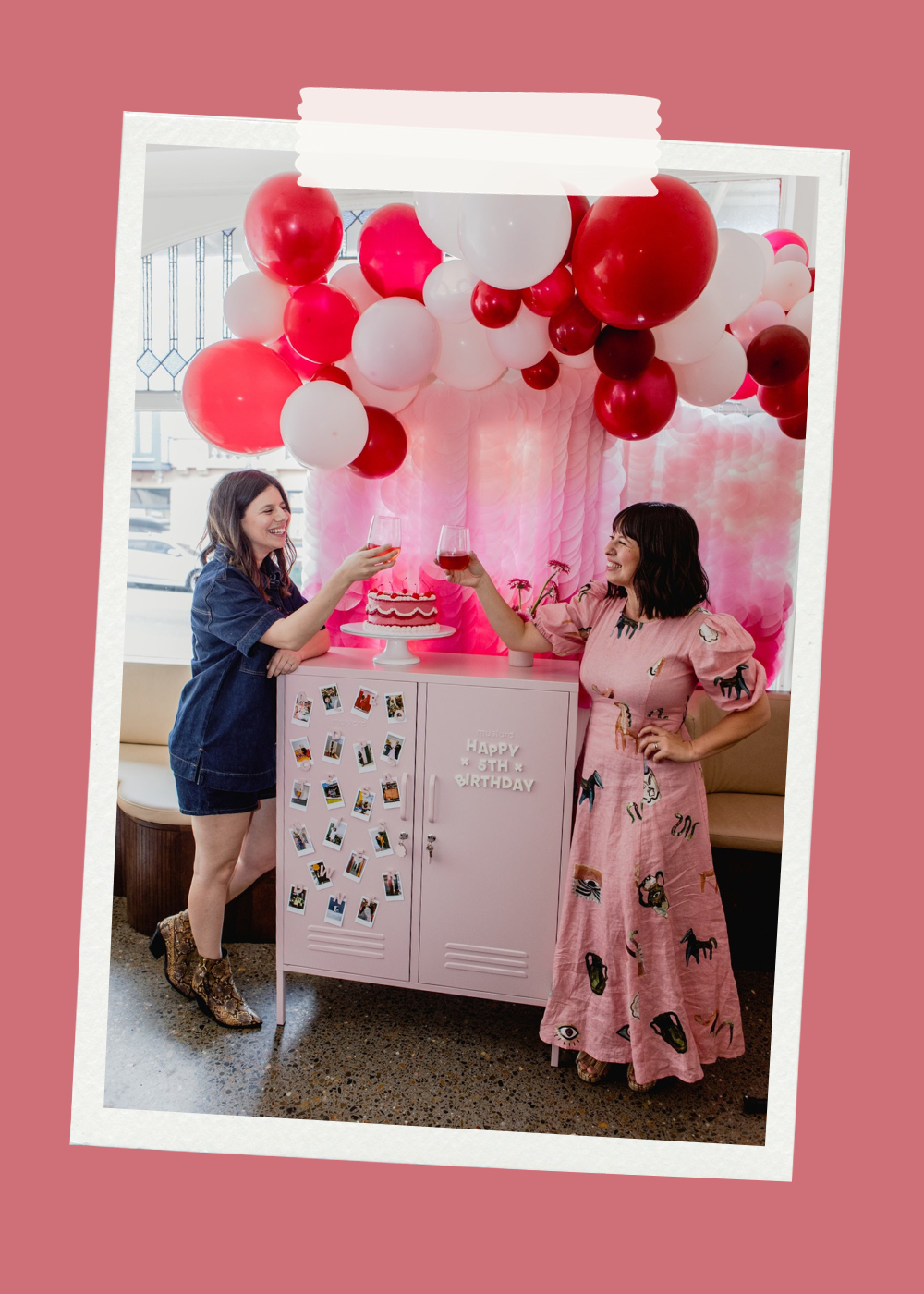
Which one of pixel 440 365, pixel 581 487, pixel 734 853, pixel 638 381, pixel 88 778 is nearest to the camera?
pixel 88 778

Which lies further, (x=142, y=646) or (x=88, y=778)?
(x=142, y=646)

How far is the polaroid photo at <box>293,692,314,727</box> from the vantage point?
2.35 metres

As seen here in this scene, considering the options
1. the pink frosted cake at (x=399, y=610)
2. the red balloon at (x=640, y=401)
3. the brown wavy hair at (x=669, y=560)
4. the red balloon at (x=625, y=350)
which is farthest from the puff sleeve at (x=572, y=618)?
the red balloon at (x=625, y=350)

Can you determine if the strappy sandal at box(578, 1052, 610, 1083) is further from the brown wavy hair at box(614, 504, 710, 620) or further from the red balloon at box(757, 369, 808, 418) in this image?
the red balloon at box(757, 369, 808, 418)

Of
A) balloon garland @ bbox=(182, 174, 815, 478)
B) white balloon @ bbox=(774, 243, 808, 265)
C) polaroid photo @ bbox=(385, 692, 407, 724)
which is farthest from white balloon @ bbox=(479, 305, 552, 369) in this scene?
polaroid photo @ bbox=(385, 692, 407, 724)

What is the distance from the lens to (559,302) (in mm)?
2031

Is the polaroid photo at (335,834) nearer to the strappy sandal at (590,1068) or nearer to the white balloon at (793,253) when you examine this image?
the strappy sandal at (590,1068)

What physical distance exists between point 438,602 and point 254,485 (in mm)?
681

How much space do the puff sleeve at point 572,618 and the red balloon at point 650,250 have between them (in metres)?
0.78

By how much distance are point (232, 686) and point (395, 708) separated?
49 centimetres

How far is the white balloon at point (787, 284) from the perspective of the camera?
227 centimetres

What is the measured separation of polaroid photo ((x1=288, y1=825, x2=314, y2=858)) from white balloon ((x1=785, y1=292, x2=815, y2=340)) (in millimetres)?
2039

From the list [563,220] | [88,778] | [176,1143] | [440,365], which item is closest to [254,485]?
[440,365]

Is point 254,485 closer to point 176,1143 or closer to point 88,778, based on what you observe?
point 88,778
